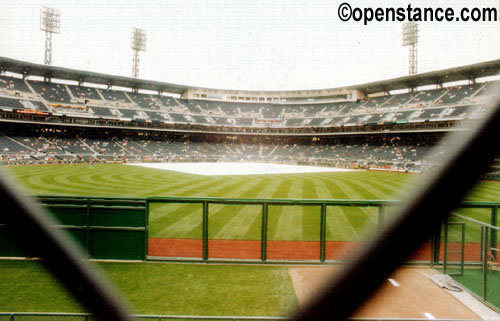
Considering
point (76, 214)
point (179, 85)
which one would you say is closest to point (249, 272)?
point (76, 214)

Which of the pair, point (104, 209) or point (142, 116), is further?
point (142, 116)

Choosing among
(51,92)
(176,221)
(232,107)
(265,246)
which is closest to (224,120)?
(232,107)

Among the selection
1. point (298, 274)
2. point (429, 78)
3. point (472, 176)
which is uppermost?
point (429, 78)

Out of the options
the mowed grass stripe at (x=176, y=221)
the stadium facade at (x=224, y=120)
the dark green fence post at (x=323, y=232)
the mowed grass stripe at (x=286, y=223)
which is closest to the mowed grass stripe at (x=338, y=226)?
the mowed grass stripe at (x=286, y=223)

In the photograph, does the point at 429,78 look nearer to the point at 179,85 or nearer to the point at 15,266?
the point at 179,85

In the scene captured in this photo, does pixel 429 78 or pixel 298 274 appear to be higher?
pixel 429 78

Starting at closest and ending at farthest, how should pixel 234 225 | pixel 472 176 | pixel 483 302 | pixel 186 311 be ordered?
pixel 472 176 → pixel 186 311 → pixel 483 302 → pixel 234 225

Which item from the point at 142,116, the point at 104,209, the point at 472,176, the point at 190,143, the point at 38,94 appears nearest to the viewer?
the point at 472,176

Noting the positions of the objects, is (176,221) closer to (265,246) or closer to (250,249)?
(250,249)
